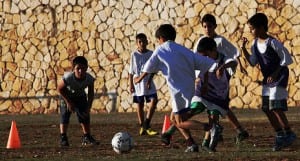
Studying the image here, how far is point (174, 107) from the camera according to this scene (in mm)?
12805

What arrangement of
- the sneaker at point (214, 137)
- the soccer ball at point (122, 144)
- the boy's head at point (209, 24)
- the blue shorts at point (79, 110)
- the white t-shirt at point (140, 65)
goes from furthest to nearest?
1. the white t-shirt at point (140, 65)
2. the blue shorts at point (79, 110)
3. the boy's head at point (209, 24)
4. the soccer ball at point (122, 144)
5. the sneaker at point (214, 137)

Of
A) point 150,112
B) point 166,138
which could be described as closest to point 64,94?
point 166,138

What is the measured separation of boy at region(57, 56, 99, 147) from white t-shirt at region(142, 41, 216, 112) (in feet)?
6.71

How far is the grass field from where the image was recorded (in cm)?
1205

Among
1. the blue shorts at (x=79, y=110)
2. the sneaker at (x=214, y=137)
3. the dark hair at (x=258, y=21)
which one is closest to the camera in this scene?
the sneaker at (x=214, y=137)

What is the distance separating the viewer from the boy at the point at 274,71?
12.9 meters

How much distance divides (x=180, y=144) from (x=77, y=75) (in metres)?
1.77

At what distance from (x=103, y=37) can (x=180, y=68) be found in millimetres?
11841

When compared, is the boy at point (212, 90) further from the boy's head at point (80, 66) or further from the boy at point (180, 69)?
the boy's head at point (80, 66)

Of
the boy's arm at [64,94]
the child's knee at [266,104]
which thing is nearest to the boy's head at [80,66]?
the boy's arm at [64,94]

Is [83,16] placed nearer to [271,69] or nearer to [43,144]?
[43,144]

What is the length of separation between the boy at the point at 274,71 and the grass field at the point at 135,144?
227mm

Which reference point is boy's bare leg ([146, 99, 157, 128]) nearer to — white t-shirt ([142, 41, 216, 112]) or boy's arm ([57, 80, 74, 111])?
boy's arm ([57, 80, 74, 111])

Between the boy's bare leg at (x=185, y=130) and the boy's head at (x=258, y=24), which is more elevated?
the boy's head at (x=258, y=24)
